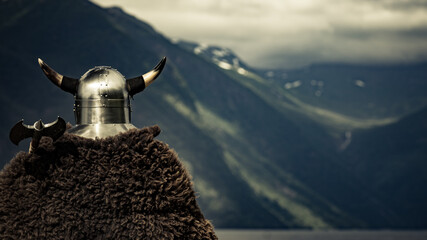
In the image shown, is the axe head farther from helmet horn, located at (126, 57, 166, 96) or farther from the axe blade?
helmet horn, located at (126, 57, 166, 96)

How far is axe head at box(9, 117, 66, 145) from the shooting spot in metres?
5.51

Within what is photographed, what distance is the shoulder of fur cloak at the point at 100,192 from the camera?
5.54 meters

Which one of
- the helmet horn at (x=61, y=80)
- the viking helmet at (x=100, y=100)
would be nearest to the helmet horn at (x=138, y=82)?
the viking helmet at (x=100, y=100)

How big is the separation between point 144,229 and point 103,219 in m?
0.32

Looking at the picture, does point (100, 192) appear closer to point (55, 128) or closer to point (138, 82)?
point (55, 128)

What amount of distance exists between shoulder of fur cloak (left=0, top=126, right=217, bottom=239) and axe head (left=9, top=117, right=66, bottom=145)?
136mm

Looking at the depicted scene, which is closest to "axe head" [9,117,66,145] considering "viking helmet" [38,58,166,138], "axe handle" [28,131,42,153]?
"axe handle" [28,131,42,153]

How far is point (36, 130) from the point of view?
18.2ft

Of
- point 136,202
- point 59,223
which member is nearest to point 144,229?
point 136,202

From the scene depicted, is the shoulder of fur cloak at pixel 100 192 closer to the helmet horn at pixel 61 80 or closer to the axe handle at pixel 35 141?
the axe handle at pixel 35 141

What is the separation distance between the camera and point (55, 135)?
5672 millimetres

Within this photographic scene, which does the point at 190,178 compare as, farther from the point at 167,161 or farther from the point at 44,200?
the point at 44,200

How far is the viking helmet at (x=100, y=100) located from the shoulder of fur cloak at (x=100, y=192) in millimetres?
353

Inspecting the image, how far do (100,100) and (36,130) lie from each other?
0.87m
